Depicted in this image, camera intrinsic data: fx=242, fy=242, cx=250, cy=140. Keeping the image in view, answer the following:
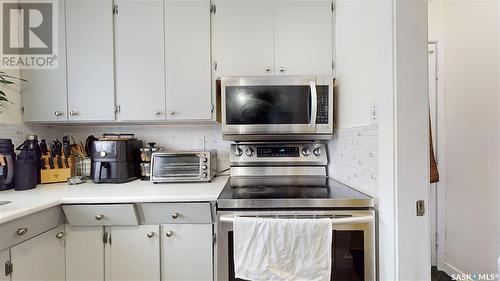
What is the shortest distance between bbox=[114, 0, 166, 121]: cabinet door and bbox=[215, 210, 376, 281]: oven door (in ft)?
3.22

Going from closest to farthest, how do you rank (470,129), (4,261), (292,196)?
1. (4,261)
2. (292,196)
3. (470,129)

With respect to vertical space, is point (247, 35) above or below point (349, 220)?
above

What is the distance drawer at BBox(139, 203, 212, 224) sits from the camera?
136cm

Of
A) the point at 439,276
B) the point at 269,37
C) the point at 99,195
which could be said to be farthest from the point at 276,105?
the point at 439,276

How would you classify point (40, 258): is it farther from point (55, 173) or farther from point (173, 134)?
point (173, 134)

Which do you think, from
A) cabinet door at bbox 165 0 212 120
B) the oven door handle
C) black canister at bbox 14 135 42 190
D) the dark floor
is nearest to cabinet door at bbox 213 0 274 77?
cabinet door at bbox 165 0 212 120

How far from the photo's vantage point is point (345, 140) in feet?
5.07

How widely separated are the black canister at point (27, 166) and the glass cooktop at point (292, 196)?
131 cm

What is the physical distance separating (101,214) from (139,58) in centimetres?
107

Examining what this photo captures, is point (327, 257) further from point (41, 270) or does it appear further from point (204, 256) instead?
point (41, 270)

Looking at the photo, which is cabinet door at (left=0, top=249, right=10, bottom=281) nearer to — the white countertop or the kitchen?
the kitchen

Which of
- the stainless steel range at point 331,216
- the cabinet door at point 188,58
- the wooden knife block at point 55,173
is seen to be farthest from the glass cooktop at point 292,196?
the wooden knife block at point 55,173

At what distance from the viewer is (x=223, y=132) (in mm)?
1644

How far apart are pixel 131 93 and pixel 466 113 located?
257 centimetres
